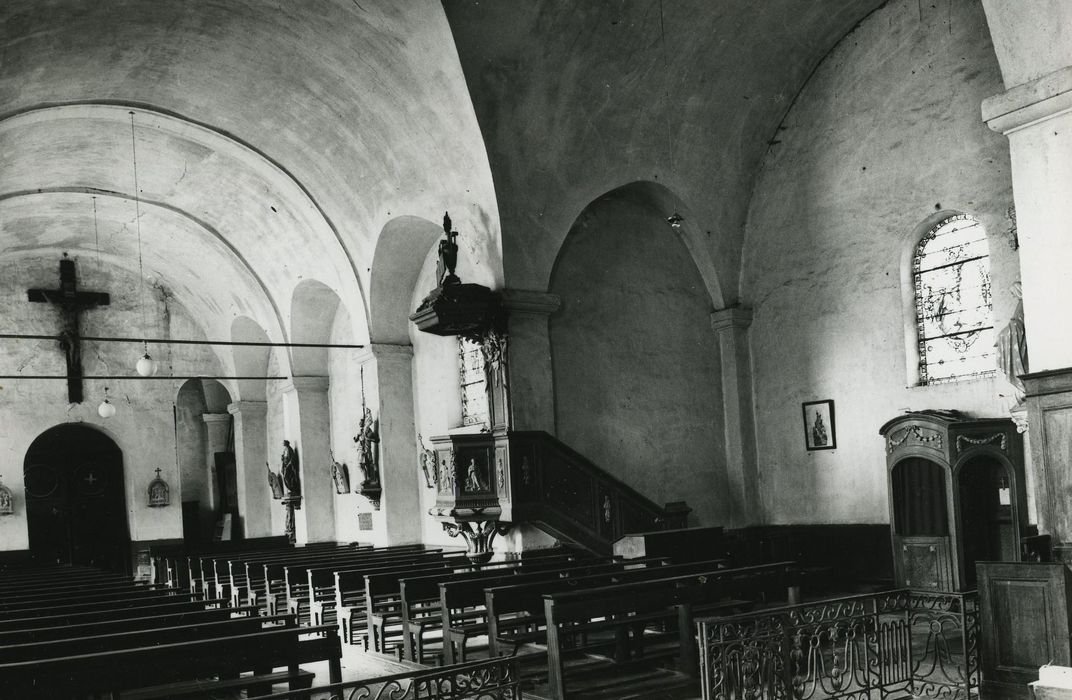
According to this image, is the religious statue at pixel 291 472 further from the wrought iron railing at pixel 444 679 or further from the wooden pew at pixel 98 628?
the wrought iron railing at pixel 444 679

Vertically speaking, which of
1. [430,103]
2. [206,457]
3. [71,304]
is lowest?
[206,457]

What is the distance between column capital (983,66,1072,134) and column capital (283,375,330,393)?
48.1 feet

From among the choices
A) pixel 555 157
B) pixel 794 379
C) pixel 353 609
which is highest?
pixel 555 157

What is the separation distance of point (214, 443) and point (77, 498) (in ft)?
11.6

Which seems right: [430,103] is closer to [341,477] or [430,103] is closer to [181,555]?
[341,477]

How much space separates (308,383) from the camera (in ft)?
66.0

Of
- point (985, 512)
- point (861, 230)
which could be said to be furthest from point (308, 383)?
point (985, 512)

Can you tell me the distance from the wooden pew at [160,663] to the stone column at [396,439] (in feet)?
35.2

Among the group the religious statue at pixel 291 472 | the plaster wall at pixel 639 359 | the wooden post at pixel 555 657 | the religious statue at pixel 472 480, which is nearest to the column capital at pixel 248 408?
the religious statue at pixel 291 472

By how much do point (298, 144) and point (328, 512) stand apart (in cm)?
836

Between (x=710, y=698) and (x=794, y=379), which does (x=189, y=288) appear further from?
(x=710, y=698)

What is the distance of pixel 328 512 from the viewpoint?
66.3 feet

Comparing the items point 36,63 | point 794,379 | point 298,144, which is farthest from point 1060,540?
point 36,63

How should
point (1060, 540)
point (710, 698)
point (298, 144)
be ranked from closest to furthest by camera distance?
1. point (710, 698)
2. point (1060, 540)
3. point (298, 144)
